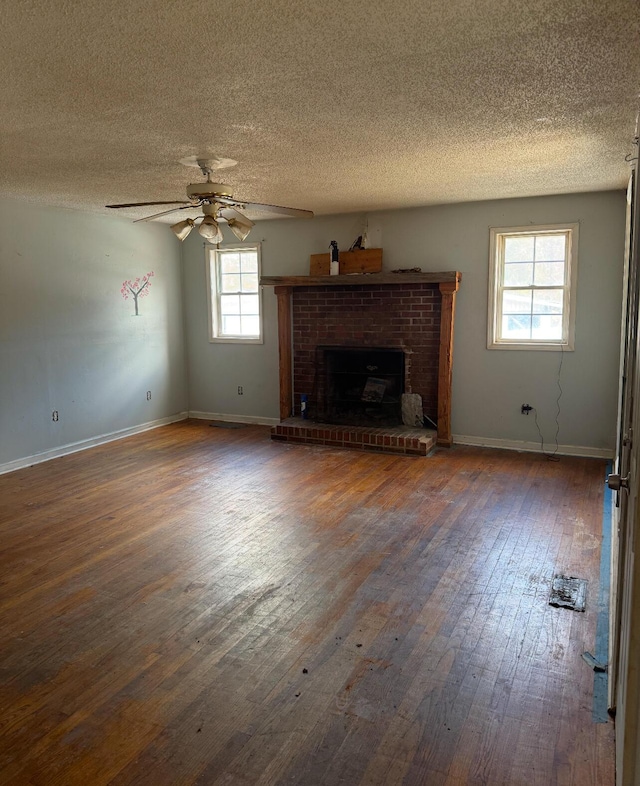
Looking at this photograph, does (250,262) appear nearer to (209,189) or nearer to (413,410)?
(413,410)

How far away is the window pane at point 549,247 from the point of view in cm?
553

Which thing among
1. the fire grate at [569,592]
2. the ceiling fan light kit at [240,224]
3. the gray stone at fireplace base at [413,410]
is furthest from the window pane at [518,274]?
the fire grate at [569,592]

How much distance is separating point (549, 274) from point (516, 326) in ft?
1.90

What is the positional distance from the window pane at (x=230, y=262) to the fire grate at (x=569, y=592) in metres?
5.31

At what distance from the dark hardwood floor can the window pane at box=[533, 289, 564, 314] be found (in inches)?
70.8

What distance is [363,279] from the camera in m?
6.05

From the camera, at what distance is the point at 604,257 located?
17.4 ft

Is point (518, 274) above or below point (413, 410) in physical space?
above

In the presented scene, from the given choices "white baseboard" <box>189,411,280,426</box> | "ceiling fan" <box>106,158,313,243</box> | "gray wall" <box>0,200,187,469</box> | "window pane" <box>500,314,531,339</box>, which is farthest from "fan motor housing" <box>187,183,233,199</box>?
"white baseboard" <box>189,411,280,426</box>

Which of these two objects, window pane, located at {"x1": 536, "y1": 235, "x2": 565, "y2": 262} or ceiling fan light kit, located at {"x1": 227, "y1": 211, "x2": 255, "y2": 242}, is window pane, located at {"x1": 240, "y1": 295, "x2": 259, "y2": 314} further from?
window pane, located at {"x1": 536, "y1": 235, "x2": 565, "y2": 262}

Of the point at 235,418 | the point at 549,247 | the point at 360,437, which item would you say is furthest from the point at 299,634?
the point at 235,418

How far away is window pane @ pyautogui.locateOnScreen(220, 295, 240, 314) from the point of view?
7.24 metres

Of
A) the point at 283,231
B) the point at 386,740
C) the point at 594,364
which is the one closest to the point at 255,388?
the point at 283,231

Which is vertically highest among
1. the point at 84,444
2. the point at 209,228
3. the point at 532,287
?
the point at 209,228
